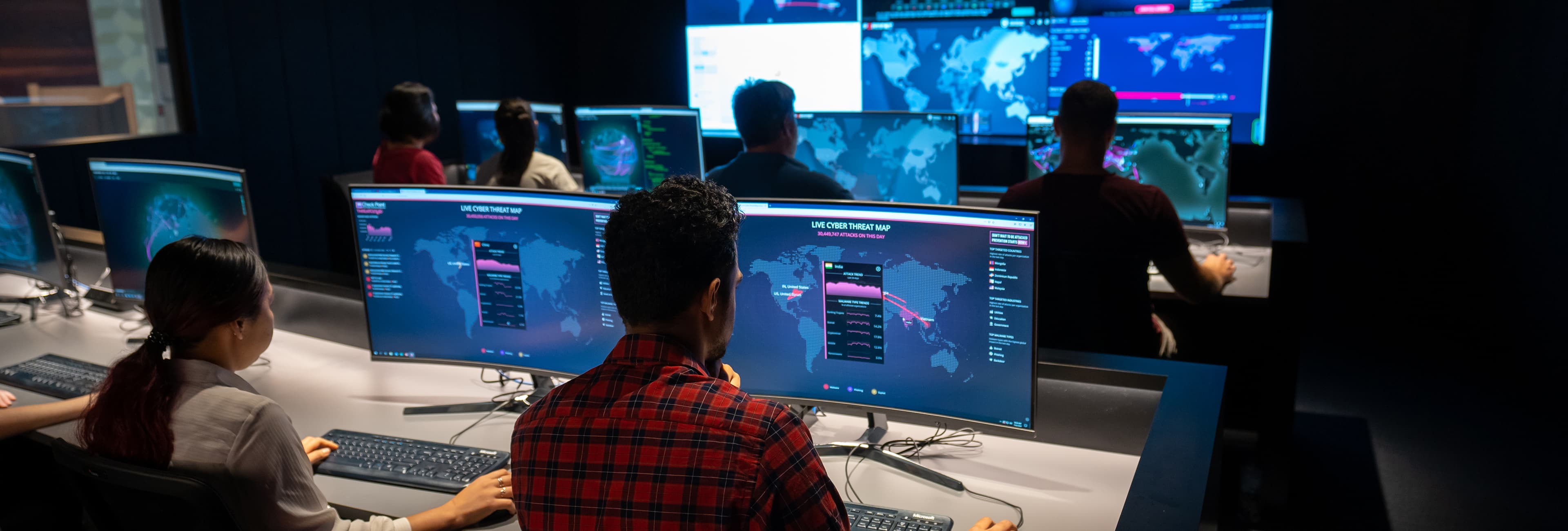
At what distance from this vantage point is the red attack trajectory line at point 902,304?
1.55 m

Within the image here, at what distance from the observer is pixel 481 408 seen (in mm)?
1956

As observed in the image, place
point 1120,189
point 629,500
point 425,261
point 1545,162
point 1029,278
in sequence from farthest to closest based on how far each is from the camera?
point 1545,162 < point 1120,189 < point 425,261 < point 1029,278 < point 629,500

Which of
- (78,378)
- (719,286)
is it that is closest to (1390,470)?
(719,286)

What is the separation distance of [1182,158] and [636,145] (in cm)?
205

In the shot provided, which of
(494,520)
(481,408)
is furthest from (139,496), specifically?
(481,408)

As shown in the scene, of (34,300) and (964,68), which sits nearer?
(34,300)

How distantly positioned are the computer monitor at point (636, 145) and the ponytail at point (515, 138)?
10.3 inches

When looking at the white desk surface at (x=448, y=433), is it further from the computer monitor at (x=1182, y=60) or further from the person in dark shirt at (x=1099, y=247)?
the computer monitor at (x=1182, y=60)

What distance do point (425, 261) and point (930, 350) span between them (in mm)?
994

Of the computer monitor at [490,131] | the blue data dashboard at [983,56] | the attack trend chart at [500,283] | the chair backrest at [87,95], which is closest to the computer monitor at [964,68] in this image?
the blue data dashboard at [983,56]

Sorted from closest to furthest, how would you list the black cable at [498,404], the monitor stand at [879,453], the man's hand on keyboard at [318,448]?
the monitor stand at [879,453] → the man's hand on keyboard at [318,448] → the black cable at [498,404]

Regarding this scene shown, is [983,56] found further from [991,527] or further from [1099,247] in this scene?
[991,527]

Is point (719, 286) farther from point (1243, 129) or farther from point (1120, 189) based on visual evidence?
point (1243, 129)

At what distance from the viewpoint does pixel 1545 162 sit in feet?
10.9
